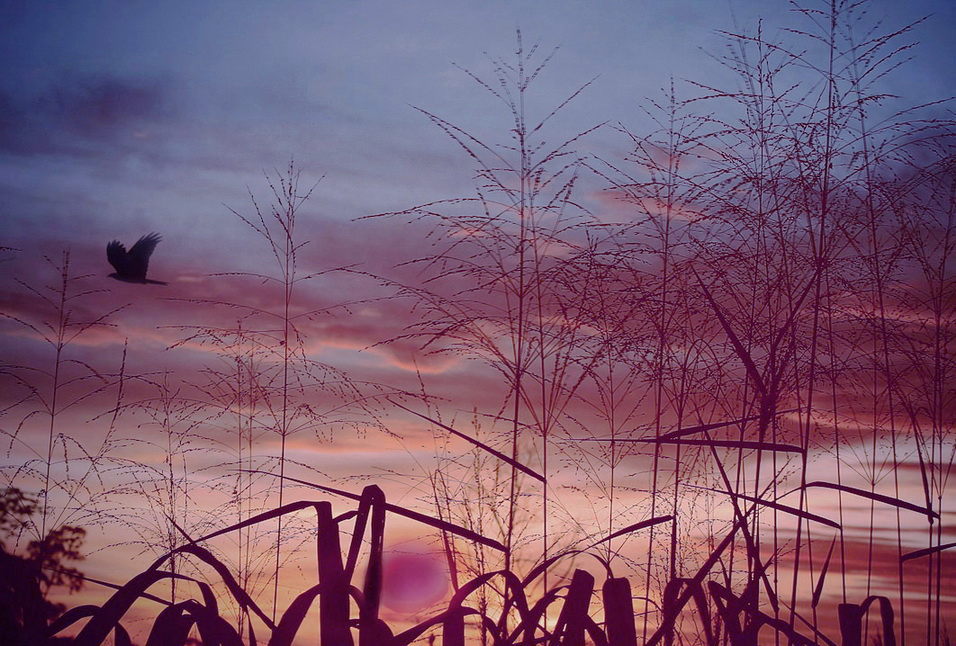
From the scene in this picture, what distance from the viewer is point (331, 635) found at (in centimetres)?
125

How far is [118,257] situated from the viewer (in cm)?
414

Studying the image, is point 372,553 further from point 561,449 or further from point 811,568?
point 811,568

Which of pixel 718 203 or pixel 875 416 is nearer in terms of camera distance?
pixel 718 203

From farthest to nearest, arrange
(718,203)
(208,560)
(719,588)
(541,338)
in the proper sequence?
(718,203), (541,338), (719,588), (208,560)

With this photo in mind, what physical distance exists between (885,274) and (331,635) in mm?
2525

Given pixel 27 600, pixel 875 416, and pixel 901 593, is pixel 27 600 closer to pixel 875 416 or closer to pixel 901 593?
pixel 901 593

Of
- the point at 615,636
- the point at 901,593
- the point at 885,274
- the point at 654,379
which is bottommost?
the point at 901,593

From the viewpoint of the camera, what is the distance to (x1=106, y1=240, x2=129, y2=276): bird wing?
4129 millimetres

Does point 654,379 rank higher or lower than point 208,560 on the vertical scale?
higher

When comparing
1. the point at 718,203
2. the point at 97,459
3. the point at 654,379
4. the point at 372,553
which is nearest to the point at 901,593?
the point at 654,379

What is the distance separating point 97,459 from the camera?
131 inches

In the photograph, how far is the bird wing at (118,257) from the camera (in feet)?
13.5

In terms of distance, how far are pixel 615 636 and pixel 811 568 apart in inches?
49.8

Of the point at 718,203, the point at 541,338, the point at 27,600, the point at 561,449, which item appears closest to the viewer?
the point at 27,600
